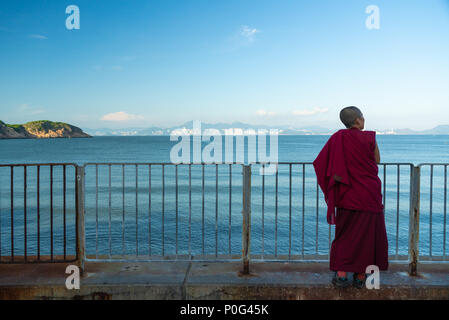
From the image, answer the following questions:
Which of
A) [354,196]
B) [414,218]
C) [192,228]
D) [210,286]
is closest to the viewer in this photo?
[354,196]

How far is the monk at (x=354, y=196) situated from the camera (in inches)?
143

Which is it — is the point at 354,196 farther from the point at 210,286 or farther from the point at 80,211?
the point at 80,211

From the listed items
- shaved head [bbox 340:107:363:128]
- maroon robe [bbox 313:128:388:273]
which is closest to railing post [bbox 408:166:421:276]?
maroon robe [bbox 313:128:388:273]

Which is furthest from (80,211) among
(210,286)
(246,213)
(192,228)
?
(192,228)

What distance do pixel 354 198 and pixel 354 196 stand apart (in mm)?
21

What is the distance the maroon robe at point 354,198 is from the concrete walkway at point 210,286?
305 millimetres

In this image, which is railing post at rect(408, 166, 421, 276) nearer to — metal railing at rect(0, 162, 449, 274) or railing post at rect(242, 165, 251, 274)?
metal railing at rect(0, 162, 449, 274)

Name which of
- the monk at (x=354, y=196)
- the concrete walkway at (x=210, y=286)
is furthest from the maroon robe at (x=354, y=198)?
the concrete walkway at (x=210, y=286)

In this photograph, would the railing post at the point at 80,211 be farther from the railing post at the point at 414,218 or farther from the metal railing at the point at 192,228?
the railing post at the point at 414,218

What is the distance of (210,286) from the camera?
3.93 meters

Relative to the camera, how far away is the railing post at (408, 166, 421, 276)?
411cm

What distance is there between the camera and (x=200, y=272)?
4.29 metres
